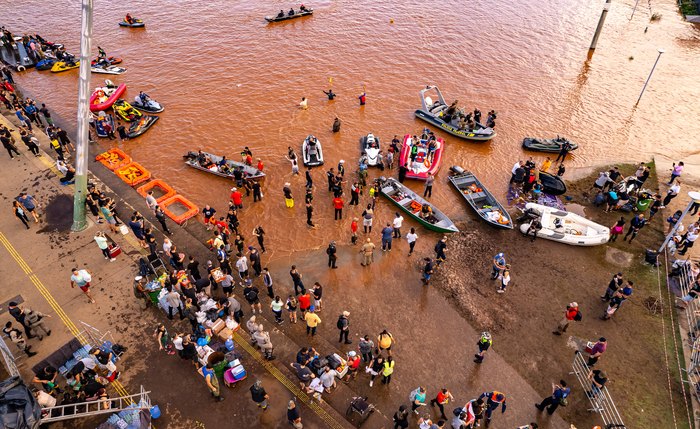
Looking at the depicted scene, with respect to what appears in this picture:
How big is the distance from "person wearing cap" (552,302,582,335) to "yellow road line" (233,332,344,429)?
9.74m

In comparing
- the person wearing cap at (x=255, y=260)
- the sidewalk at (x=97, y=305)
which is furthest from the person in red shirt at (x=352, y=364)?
the person wearing cap at (x=255, y=260)

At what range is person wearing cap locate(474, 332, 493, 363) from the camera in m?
14.8

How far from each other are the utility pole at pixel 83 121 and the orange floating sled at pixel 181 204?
12.0 feet

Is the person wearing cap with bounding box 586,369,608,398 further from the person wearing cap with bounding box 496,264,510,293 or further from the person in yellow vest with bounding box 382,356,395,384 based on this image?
the person in yellow vest with bounding box 382,356,395,384

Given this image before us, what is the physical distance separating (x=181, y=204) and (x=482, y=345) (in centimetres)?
1664

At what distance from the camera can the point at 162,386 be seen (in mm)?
13352

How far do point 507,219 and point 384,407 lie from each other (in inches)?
480

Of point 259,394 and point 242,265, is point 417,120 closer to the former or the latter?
point 242,265

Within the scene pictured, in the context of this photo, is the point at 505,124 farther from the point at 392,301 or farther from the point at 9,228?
the point at 9,228

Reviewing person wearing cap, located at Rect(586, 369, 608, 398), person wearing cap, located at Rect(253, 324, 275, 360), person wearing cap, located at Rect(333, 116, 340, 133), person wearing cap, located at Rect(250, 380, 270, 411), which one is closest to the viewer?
person wearing cap, located at Rect(250, 380, 270, 411)

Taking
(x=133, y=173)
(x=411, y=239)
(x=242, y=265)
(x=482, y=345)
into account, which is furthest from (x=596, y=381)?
(x=133, y=173)

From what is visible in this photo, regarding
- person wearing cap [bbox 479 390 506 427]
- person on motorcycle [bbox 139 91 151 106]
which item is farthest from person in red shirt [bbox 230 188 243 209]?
person wearing cap [bbox 479 390 506 427]

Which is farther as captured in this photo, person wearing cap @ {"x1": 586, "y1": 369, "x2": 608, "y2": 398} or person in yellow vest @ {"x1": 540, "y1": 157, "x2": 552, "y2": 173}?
person in yellow vest @ {"x1": 540, "y1": 157, "x2": 552, "y2": 173}

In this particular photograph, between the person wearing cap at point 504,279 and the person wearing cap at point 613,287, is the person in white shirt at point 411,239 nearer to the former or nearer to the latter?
the person wearing cap at point 504,279
